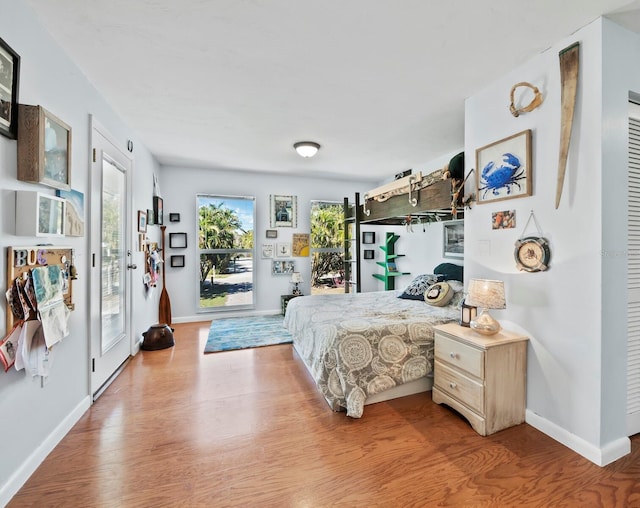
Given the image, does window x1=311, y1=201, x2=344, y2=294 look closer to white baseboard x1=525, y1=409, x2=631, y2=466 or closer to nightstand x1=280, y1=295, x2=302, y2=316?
nightstand x1=280, y1=295, x2=302, y2=316

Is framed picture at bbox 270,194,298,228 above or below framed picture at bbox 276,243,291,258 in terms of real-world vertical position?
above

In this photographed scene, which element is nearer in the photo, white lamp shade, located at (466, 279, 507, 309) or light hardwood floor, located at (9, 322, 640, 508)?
light hardwood floor, located at (9, 322, 640, 508)

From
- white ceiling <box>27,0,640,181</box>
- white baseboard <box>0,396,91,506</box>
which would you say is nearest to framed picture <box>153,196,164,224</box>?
white ceiling <box>27,0,640,181</box>

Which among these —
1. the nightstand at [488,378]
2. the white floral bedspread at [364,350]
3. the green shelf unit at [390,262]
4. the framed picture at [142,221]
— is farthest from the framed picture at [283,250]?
the nightstand at [488,378]

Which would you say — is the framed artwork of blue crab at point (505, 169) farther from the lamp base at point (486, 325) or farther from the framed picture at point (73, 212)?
the framed picture at point (73, 212)

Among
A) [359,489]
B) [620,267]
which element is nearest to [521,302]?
[620,267]

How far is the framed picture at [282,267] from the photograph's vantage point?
533 centimetres

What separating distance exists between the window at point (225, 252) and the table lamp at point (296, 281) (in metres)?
0.74

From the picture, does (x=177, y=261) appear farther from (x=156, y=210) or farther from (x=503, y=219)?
(x=503, y=219)

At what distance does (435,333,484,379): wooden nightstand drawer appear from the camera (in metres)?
1.92

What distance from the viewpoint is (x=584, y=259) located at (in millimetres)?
1693

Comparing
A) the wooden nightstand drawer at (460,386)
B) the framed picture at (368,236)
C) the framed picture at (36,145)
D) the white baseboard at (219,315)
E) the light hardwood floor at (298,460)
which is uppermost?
the framed picture at (36,145)

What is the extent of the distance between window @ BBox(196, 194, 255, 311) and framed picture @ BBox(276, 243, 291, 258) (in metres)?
0.48

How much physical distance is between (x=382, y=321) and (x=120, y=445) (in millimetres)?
2070
